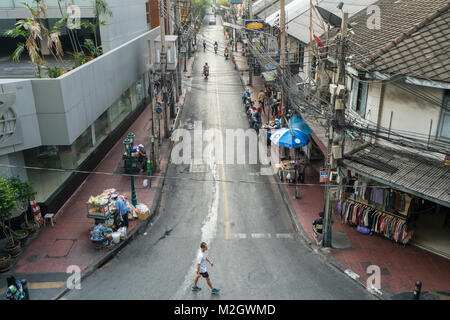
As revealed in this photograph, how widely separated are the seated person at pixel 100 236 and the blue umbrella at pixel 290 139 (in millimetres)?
8676

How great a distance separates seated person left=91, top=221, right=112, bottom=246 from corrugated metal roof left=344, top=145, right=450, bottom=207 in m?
8.81

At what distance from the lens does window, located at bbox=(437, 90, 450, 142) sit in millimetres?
12375

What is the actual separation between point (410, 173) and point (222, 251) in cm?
688

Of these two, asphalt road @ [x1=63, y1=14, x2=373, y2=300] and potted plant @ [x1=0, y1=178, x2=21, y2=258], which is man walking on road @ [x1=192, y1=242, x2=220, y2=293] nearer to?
asphalt road @ [x1=63, y1=14, x2=373, y2=300]

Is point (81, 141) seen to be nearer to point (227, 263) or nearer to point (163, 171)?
point (163, 171)

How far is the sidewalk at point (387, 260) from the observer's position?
40.4 ft

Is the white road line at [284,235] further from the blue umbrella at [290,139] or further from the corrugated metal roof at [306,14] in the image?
the corrugated metal roof at [306,14]

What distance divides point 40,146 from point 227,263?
8889mm

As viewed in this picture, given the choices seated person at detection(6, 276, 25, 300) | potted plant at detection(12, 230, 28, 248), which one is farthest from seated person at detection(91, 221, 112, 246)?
seated person at detection(6, 276, 25, 300)

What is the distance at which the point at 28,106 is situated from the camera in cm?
1501

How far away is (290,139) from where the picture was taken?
1883cm

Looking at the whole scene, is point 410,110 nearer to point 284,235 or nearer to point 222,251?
point 284,235

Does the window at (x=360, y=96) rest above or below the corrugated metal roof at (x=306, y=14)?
below

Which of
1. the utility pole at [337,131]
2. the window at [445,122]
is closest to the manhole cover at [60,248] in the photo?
the utility pole at [337,131]
